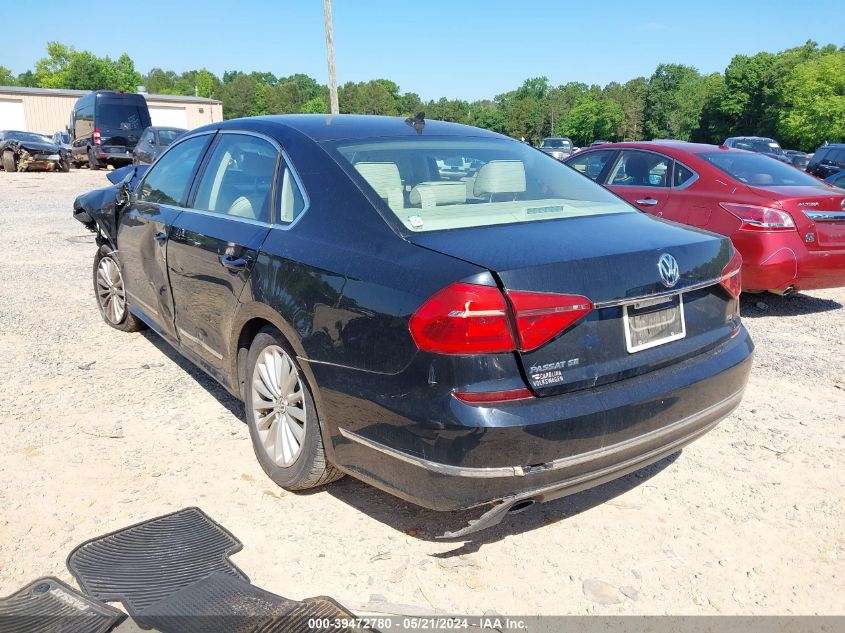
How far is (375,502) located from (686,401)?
1.47 m

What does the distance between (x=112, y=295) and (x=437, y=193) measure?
11.9 feet

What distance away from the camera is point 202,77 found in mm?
125500

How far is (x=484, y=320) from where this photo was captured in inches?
90.2

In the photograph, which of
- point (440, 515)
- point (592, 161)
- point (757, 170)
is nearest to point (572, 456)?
point (440, 515)

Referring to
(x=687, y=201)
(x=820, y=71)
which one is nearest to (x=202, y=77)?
(x=820, y=71)

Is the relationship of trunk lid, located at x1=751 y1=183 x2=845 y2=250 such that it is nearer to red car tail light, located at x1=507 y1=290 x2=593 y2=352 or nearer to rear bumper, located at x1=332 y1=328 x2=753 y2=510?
rear bumper, located at x1=332 y1=328 x2=753 y2=510

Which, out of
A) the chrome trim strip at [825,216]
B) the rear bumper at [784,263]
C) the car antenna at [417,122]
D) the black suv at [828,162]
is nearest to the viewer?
the car antenna at [417,122]

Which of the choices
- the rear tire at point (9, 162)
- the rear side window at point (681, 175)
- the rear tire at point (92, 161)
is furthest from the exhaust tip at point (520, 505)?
the rear tire at point (92, 161)

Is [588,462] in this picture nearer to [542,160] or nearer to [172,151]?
[542,160]

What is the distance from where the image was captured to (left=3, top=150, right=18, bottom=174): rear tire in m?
24.0

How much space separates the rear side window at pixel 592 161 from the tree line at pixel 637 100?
158ft

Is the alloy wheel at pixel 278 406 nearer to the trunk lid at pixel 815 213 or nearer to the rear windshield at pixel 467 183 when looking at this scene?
the rear windshield at pixel 467 183

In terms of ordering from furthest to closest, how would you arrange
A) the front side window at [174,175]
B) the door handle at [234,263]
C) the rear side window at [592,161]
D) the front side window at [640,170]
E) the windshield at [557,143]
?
the windshield at [557,143], the rear side window at [592,161], the front side window at [640,170], the front side window at [174,175], the door handle at [234,263]

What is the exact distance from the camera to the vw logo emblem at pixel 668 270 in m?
2.63
